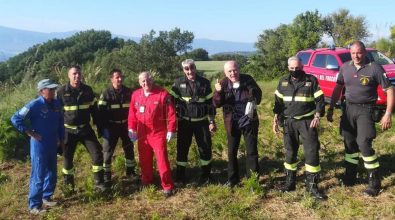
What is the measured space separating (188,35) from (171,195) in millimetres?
29050

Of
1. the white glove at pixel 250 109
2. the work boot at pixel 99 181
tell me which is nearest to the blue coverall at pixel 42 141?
the work boot at pixel 99 181

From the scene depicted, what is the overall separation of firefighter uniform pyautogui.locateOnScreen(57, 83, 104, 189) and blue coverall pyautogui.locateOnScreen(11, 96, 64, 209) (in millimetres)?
285

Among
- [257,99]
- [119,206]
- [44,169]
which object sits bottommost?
[119,206]

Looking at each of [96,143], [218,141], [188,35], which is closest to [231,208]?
[96,143]

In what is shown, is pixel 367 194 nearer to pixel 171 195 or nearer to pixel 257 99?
pixel 257 99

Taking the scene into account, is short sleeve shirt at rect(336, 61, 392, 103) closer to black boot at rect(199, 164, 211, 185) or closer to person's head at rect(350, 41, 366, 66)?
person's head at rect(350, 41, 366, 66)

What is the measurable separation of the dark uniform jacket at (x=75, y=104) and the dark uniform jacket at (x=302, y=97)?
290 cm

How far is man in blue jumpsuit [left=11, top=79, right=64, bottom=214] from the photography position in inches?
210

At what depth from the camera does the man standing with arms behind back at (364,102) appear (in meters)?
5.26

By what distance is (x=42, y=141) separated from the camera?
213 inches

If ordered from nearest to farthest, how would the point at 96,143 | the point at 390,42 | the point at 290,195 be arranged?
the point at 290,195 < the point at 96,143 < the point at 390,42

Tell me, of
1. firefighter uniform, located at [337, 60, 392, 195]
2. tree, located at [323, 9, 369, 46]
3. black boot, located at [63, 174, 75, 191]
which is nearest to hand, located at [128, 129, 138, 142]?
black boot, located at [63, 174, 75, 191]

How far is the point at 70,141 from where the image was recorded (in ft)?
19.7

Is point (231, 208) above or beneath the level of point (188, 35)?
beneath
